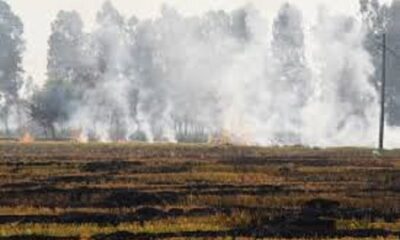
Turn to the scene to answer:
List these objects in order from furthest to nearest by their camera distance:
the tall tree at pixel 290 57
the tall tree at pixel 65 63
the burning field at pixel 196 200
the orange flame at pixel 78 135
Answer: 1. the tall tree at pixel 290 57
2. the tall tree at pixel 65 63
3. the orange flame at pixel 78 135
4. the burning field at pixel 196 200

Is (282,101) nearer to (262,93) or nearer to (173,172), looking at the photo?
(262,93)

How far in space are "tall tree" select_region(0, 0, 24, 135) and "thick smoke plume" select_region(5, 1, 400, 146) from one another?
217 inches

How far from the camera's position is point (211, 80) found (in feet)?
470

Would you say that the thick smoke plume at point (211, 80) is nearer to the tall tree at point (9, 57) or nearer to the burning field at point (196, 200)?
the tall tree at point (9, 57)

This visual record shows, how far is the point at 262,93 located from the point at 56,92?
96.6 ft

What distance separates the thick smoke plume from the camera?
411ft

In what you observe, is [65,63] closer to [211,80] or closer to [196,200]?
[211,80]

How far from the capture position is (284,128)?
128 metres

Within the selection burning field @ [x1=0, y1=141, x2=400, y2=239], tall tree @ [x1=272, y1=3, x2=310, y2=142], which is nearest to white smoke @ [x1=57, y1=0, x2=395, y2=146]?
tall tree @ [x1=272, y1=3, x2=310, y2=142]

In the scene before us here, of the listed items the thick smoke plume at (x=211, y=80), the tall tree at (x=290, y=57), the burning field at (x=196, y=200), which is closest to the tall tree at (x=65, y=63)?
the thick smoke plume at (x=211, y=80)

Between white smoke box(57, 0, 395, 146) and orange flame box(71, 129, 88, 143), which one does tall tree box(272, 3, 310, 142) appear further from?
orange flame box(71, 129, 88, 143)

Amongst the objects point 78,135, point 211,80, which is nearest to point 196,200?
point 78,135

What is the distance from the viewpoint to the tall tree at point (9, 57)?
142 m

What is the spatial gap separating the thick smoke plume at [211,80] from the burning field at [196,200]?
62.4 m
